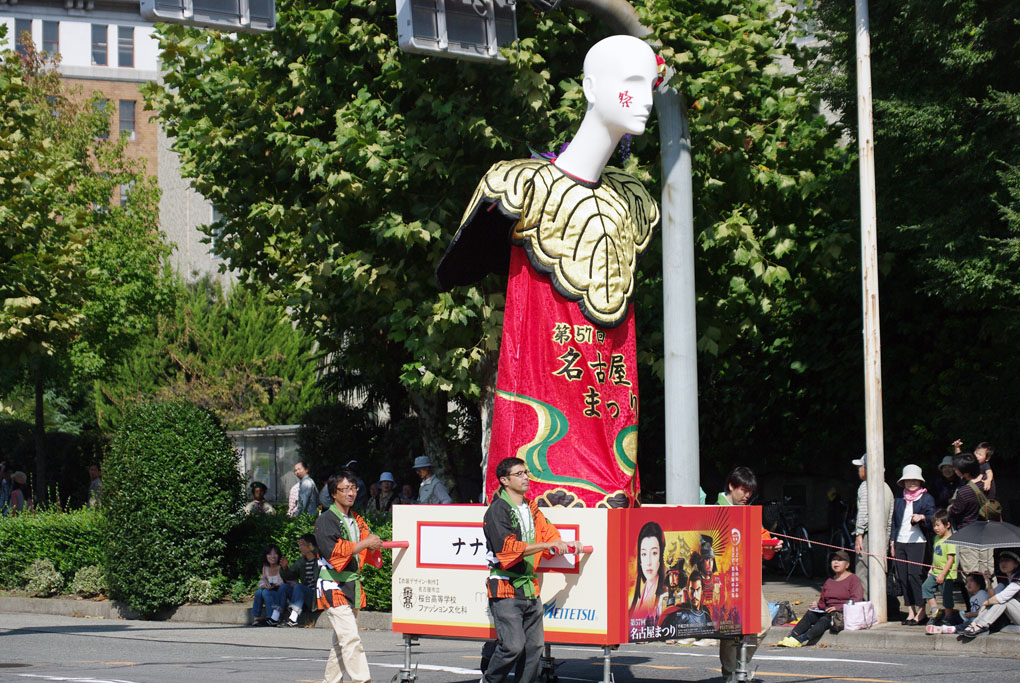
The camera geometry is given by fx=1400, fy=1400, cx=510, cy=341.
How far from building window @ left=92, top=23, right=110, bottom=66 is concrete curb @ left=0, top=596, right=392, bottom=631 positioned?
5170cm

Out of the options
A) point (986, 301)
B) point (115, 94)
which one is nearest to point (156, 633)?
point (986, 301)

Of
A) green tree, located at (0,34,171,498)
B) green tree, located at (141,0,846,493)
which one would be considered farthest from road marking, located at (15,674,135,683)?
green tree, located at (0,34,171,498)

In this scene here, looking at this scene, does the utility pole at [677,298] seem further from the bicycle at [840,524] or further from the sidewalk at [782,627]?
the bicycle at [840,524]

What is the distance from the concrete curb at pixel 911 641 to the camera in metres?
13.1

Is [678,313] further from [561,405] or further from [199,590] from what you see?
[199,590]

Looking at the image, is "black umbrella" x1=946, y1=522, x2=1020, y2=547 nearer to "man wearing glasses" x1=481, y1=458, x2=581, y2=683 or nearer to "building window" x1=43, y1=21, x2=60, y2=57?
"man wearing glasses" x1=481, y1=458, x2=581, y2=683

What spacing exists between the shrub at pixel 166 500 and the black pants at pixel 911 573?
861 centimetres

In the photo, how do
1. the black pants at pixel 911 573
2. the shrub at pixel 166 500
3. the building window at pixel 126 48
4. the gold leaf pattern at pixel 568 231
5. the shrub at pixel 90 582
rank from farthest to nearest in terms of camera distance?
the building window at pixel 126 48
the shrub at pixel 90 582
the shrub at pixel 166 500
the black pants at pixel 911 573
the gold leaf pattern at pixel 568 231

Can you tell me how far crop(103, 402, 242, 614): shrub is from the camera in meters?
18.2

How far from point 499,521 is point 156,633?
876 centimetres

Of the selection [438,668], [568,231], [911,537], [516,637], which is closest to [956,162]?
[911,537]

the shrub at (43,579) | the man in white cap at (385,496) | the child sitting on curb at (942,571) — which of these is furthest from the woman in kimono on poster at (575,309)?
the shrub at (43,579)

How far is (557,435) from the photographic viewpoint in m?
10.0

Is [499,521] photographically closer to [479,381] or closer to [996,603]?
[996,603]
